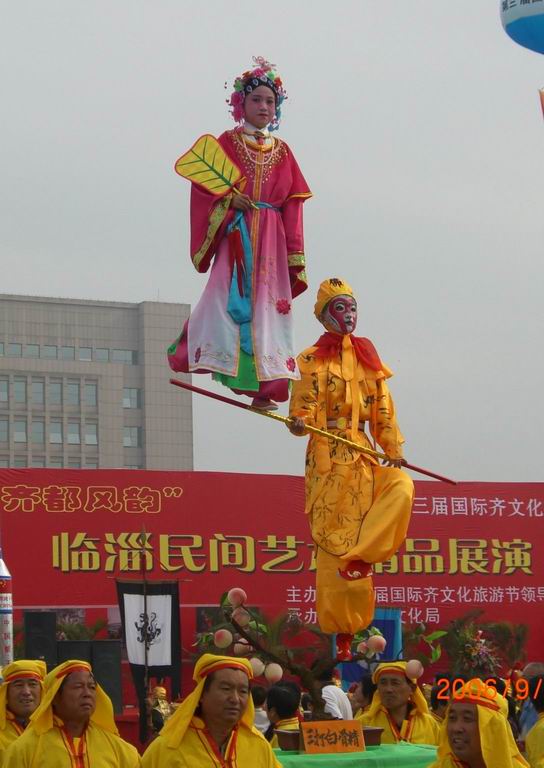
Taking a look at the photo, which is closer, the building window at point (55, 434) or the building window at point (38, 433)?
the building window at point (55, 434)

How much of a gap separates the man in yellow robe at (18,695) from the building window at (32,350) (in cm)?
5633

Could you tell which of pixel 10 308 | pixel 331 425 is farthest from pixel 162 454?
pixel 331 425

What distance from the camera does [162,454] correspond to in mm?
60625

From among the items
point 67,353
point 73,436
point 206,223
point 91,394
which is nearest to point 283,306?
point 206,223

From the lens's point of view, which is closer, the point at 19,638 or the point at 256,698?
the point at 256,698

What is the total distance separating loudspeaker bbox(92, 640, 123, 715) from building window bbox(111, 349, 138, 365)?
168ft

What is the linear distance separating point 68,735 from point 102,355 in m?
57.2

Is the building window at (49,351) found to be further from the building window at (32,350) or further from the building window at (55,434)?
the building window at (55,434)

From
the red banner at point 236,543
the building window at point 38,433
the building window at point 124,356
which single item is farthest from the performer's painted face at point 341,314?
the building window at point 38,433

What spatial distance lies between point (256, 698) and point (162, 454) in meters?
53.4

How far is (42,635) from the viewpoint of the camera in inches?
437

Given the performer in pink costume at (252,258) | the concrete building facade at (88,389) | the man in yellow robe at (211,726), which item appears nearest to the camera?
the man in yellow robe at (211,726)

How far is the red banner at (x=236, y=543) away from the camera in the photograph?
1623cm

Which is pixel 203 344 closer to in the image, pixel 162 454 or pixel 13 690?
pixel 13 690
